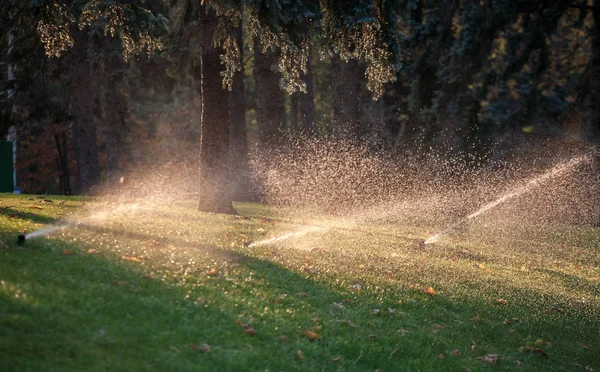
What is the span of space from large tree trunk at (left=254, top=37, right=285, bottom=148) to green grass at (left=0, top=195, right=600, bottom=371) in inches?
570

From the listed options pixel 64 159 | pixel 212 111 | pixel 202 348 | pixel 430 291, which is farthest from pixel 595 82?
pixel 64 159

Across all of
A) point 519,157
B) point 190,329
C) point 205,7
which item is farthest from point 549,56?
point 190,329

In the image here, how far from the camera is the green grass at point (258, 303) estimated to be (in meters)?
7.48

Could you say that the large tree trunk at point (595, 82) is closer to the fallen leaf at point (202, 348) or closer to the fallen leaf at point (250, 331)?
the fallen leaf at point (250, 331)

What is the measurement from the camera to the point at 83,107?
2988 cm

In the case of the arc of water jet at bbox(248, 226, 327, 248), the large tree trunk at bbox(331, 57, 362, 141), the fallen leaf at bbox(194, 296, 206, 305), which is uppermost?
the large tree trunk at bbox(331, 57, 362, 141)

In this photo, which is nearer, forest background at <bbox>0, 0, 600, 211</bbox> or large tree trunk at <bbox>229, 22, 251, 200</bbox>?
forest background at <bbox>0, 0, 600, 211</bbox>

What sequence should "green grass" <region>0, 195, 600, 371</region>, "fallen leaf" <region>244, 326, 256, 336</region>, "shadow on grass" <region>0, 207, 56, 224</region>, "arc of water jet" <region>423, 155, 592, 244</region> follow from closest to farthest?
1. "green grass" <region>0, 195, 600, 371</region>
2. "fallen leaf" <region>244, 326, 256, 336</region>
3. "shadow on grass" <region>0, 207, 56, 224</region>
4. "arc of water jet" <region>423, 155, 592, 244</region>

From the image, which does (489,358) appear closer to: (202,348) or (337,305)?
(337,305)

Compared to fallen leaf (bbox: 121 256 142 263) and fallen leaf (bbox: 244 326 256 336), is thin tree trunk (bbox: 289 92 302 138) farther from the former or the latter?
fallen leaf (bbox: 244 326 256 336)

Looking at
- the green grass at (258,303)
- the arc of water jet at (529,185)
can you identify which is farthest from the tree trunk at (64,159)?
the green grass at (258,303)

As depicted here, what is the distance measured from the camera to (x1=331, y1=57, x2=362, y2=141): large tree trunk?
26828 mm

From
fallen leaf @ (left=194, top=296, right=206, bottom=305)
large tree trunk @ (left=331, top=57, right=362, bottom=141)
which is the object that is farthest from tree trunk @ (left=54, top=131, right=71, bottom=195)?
fallen leaf @ (left=194, top=296, right=206, bottom=305)

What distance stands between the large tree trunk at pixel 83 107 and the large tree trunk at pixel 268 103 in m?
6.24
